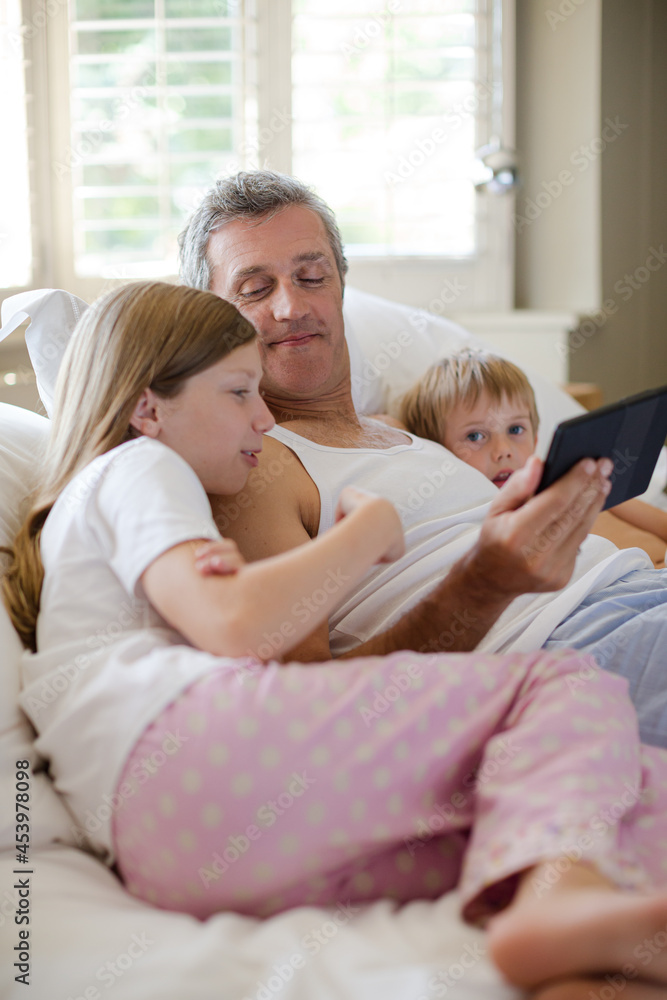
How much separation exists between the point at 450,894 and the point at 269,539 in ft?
1.57

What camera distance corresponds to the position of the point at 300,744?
2.27 ft

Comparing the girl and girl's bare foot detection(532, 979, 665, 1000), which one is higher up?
the girl

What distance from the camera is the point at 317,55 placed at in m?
2.82

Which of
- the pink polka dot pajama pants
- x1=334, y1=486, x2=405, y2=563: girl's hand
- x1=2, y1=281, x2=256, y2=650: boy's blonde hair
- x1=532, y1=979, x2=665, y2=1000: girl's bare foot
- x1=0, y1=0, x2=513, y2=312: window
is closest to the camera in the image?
x1=532, y1=979, x2=665, y2=1000: girl's bare foot

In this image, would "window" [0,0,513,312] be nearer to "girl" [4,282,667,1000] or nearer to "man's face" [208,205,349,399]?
"man's face" [208,205,349,399]

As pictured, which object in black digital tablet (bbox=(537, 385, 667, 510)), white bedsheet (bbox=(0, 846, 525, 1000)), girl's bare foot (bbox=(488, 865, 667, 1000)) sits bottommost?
white bedsheet (bbox=(0, 846, 525, 1000))

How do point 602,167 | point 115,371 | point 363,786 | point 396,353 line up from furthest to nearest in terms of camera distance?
point 602,167 → point 396,353 → point 115,371 → point 363,786

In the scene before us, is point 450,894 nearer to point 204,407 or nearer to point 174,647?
point 174,647

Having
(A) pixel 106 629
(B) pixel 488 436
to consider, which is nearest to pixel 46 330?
(A) pixel 106 629

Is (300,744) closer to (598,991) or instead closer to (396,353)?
(598,991)

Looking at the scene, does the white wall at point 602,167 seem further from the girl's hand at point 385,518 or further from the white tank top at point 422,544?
the girl's hand at point 385,518

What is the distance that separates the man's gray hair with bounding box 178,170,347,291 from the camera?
1.32m

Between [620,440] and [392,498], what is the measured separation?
13.5 inches

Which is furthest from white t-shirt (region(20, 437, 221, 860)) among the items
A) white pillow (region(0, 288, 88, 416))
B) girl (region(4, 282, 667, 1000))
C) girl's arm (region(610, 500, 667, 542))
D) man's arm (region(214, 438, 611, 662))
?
girl's arm (region(610, 500, 667, 542))
